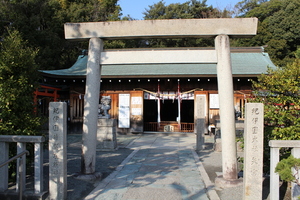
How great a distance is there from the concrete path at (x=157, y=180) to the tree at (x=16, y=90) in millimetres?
2236

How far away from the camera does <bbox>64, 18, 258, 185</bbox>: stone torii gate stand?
5656 mm

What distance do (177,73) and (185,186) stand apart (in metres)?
9.48

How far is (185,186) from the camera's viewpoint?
5766mm

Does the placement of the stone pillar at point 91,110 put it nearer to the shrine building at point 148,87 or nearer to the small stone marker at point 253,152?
the small stone marker at point 253,152

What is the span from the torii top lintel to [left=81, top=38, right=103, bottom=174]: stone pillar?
0.34 metres

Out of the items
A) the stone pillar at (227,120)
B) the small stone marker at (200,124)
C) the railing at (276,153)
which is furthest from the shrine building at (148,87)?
the railing at (276,153)

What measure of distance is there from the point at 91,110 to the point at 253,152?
3725mm

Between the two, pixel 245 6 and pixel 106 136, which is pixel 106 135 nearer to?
pixel 106 136

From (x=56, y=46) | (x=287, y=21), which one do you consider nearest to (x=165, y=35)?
(x=56, y=46)

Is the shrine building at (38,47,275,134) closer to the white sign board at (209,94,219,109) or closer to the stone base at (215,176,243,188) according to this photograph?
the white sign board at (209,94,219,109)

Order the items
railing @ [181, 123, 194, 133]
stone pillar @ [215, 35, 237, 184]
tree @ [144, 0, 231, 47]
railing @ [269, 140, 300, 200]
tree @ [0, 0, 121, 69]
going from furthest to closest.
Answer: tree @ [144, 0, 231, 47] → tree @ [0, 0, 121, 69] → railing @ [181, 123, 194, 133] → stone pillar @ [215, 35, 237, 184] → railing @ [269, 140, 300, 200]

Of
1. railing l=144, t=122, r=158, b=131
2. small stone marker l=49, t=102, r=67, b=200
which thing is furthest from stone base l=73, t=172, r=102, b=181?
railing l=144, t=122, r=158, b=131

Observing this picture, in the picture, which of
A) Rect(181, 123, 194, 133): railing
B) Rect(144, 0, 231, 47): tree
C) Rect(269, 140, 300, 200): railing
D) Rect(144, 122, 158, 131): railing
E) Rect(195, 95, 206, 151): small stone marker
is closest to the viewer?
Rect(269, 140, 300, 200): railing

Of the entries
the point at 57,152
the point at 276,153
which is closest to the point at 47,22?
the point at 57,152
